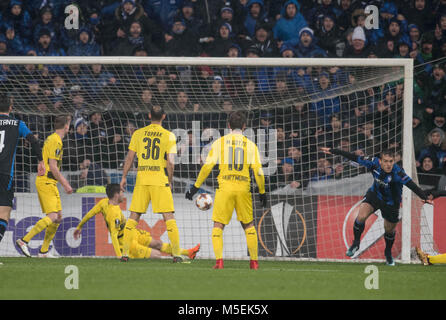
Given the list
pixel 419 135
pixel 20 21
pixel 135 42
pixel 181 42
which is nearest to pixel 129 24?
pixel 135 42

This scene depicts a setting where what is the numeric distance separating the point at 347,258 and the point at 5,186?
17.6 feet

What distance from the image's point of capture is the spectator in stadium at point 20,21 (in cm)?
1409

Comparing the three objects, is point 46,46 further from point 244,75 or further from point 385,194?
point 385,194

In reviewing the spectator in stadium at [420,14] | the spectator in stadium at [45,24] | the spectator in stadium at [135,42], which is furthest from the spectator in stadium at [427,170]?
the spectator in stadium at [45,24]

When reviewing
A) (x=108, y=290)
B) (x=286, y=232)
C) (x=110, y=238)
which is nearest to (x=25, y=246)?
(x=110, y=238)

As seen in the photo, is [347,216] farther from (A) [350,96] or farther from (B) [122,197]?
(B) [122,197]

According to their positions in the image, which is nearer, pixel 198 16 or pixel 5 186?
pixel 5 186

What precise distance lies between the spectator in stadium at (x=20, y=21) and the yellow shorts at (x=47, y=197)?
4503 mm

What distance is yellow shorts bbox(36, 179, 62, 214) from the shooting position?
34.7ft

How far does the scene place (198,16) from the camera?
14.2 m

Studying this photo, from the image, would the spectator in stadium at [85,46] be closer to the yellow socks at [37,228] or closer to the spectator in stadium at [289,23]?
the spectator in stadium at [289,23]

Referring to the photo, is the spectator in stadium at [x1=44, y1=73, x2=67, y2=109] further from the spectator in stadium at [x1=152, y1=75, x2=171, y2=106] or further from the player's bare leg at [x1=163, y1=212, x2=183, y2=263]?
the player's bare leg at [x1=163, y1=212, x2=183, y2=263]

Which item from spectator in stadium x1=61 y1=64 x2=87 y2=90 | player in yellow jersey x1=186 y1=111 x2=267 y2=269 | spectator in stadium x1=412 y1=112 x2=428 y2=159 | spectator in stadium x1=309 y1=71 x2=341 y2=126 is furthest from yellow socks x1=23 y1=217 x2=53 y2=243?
spectator in stadium x1=412 y1=112 x2=428 y2=159

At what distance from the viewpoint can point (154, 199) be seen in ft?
30.9
